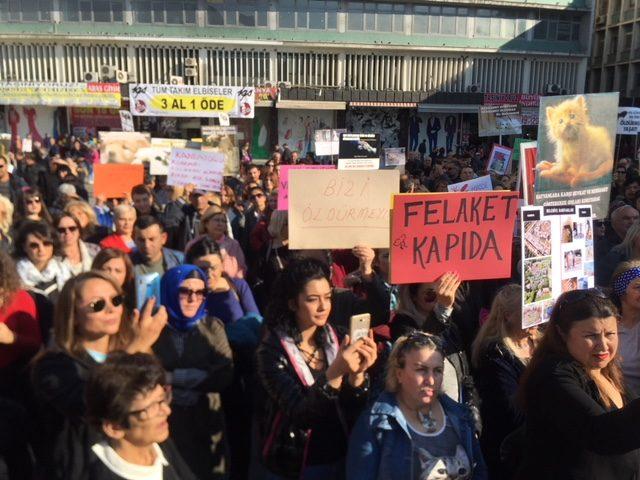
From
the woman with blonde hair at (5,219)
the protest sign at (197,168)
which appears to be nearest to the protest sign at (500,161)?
the protest sign at (197,168)

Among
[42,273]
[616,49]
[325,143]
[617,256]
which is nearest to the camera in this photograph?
[42,273]

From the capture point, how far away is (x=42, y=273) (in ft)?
12.4

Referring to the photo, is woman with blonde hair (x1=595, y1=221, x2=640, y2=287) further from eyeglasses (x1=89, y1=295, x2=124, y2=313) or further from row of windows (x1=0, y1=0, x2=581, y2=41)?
row of windows (x1=0, y1=0, x2=581, y2=41)

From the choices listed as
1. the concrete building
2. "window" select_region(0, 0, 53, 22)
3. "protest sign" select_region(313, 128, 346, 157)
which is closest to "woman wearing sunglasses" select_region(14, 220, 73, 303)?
"protest sign" select_region(313, 128, 346, 157)

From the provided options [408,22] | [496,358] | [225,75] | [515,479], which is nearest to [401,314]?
[496,358]

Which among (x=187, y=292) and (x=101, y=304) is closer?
(x=101, y=304)

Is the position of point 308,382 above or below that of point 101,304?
below

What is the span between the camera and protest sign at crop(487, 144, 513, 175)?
995cm

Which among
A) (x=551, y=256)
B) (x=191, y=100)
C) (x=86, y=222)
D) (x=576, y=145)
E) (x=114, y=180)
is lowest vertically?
(x=86, y=222)

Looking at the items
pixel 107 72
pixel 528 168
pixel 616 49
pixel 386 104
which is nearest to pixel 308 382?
pixel 528 168

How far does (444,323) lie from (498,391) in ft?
1.47

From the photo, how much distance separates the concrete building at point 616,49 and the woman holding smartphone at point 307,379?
130 feet

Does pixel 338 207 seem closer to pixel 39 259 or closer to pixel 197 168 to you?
pixel 39 259

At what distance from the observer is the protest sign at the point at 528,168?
14.1 ft
